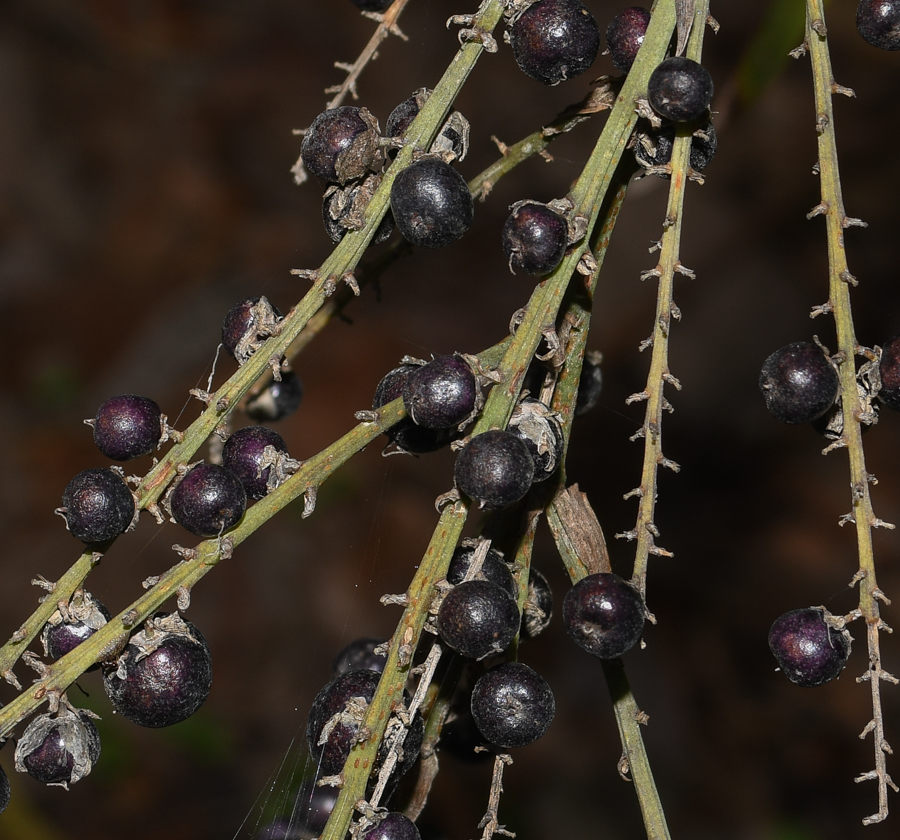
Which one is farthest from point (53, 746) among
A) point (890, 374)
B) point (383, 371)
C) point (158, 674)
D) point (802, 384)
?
point (383, 371)

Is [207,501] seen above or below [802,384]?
below

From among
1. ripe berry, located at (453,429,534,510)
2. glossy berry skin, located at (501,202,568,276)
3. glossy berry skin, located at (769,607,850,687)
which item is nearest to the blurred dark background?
glossy berry skin, located at (769,607,850,687)

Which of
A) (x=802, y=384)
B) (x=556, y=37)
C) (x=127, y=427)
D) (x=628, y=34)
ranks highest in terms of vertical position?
(x=628, y=34)

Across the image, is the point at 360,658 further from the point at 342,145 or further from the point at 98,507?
the point at 342,145

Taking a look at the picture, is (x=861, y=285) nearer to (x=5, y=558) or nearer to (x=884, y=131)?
(x=884, y=131)

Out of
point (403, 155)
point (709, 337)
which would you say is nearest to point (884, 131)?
point (709, 337)

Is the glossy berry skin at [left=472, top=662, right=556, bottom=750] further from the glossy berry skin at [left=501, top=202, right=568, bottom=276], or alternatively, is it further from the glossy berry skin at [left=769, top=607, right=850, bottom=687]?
the glossy berry skin at [left=501, top=202, right=568, bottom=276]

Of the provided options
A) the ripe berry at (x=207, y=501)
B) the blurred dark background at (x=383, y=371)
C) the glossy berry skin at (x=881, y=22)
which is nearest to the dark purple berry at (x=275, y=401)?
the ripe berry at (x=207, y=501)
